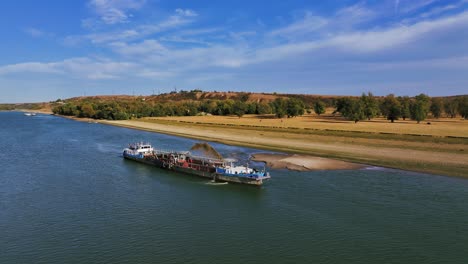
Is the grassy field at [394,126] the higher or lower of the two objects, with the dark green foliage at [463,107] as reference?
lower

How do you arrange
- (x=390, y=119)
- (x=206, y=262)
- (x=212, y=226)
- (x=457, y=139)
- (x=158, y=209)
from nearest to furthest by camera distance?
1. (x=206, y=262)
2. (x=212, y=226)
3. (x=158, y=209)
4. (x=457, y=139)
5. (x=390, y=119)

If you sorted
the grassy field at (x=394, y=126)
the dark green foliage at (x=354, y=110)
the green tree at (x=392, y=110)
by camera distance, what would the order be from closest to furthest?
the grassy field at (x=394, y=126) → the dark green foliage at (x=354, y=110) → the green tree at (x=392, y=110)

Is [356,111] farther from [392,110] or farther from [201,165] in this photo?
[201,165]

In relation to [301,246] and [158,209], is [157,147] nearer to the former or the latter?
[158,209]

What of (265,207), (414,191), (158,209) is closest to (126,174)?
(158,209)

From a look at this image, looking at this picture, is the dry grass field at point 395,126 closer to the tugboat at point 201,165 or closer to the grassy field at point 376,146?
the grassy field at point 376,146

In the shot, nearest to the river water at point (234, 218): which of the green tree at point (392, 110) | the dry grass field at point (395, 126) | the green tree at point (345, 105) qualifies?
the dry grass field at point (395, 126)

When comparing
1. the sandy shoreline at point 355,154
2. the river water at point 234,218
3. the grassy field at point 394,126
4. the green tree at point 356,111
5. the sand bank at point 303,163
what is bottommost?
the river water at point 234,218

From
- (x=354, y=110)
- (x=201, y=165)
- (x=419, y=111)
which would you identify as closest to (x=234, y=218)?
(x=201, y=165)
